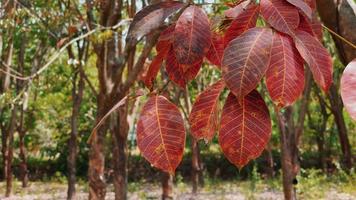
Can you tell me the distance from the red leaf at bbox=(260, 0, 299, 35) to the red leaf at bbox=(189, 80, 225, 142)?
108 millimetres

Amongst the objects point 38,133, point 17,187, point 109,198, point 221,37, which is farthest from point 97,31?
point 38,133

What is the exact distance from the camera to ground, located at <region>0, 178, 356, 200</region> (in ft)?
33.7

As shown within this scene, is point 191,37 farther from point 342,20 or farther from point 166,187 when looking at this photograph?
point 166,187

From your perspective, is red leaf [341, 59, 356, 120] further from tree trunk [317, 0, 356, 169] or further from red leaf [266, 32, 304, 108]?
tree trunk [317, 0, 356, 169]

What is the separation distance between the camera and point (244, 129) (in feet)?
2.21

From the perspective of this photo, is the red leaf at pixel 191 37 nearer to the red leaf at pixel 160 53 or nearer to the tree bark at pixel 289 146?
the red leaf at pixel 160 53

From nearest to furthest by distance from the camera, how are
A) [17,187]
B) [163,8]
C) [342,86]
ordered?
[342,86], [163,8], [17,187]

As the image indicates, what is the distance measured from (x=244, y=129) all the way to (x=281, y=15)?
164 mm

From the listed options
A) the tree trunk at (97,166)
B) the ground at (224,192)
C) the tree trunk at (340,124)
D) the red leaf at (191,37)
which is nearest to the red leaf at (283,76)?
the red leaf at (191,37)

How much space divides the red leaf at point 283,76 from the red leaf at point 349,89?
0.05 meters

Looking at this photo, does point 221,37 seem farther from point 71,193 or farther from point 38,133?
point 38,133

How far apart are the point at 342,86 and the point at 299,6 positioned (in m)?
0.13

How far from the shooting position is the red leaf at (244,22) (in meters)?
0.75

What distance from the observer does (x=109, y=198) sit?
1222cm
